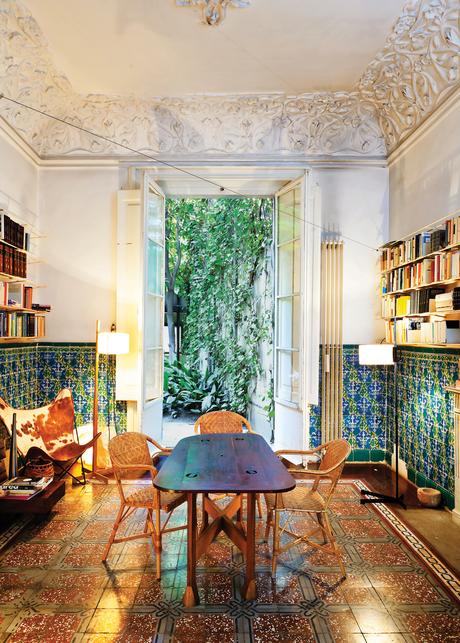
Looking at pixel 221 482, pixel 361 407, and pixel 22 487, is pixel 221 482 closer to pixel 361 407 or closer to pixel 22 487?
pixel 22 487

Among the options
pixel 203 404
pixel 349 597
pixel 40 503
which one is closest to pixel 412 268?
pixel 349 597

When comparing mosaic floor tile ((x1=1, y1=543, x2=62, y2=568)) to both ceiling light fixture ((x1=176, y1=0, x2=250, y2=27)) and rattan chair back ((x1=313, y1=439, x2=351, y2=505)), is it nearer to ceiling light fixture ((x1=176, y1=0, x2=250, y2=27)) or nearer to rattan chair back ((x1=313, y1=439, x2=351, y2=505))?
rattan chair back ((x1=313, y1=439, x2=351, y2=505))

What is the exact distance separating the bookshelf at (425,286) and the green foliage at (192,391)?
4290 millimetres

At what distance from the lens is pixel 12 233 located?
4355mm

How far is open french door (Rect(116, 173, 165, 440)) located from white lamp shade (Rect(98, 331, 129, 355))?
22 cm

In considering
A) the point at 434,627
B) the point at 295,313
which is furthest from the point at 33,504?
the point at 295,313

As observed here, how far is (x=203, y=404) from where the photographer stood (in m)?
8.59

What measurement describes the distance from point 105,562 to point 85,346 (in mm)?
2827

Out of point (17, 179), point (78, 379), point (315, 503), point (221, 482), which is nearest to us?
point (221, 482)

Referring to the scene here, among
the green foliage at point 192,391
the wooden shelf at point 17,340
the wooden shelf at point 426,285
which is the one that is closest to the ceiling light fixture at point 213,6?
the wooden shelf at point 426,285

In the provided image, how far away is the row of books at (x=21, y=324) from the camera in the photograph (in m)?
4.30

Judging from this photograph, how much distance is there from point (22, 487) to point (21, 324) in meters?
1.68

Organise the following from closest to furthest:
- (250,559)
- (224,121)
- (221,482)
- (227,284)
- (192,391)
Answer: (221,482) < (250,559) < (224,121) < (227,284) < (192,391)

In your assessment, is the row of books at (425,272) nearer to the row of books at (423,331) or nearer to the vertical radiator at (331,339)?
the row of books at (423,331)
